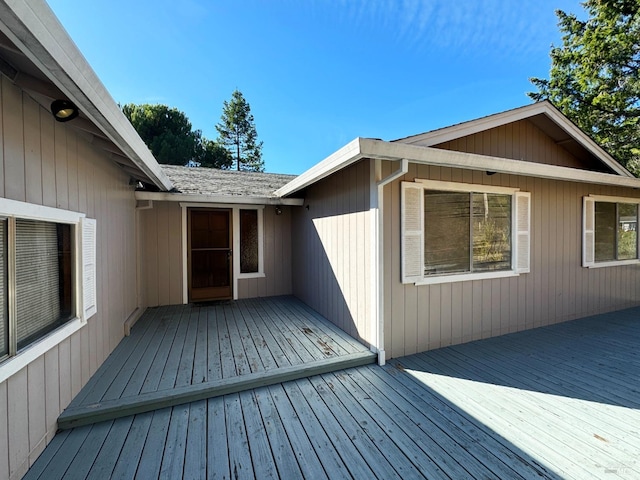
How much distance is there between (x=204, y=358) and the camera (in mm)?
2936

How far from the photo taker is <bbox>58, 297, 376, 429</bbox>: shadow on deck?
7.29 feet

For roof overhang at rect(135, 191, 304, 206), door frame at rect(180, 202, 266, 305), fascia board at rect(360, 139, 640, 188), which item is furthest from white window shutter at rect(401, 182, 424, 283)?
door frame at rect(180, 202, 266, 305)

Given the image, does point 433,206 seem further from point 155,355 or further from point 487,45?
point 487,45

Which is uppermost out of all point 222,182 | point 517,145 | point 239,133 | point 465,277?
point 239,133

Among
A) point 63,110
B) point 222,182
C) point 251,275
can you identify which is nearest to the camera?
point 63,110

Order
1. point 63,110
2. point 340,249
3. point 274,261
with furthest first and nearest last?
point 274,261, point 340,249, point 63,110

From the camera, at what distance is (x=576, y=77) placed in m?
9.40

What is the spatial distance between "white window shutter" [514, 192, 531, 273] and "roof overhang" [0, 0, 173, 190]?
4.61 meters

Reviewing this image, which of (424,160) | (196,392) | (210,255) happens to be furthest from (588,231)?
(210,255)

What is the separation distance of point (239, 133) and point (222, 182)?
1585 cm

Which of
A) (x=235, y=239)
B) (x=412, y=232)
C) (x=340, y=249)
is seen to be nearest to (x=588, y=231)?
(x=412, y=232)

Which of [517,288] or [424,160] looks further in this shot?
[517,288]

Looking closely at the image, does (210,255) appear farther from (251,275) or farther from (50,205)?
(50,205)

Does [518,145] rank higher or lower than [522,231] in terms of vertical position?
higher
